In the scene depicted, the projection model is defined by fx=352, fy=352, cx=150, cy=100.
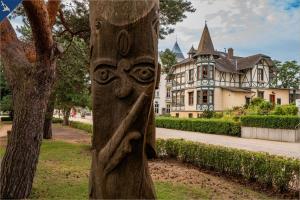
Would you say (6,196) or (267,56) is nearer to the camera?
(6,196)

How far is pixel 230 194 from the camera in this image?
897 cm

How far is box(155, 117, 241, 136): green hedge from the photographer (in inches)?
1110

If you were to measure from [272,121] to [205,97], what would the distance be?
800 inches

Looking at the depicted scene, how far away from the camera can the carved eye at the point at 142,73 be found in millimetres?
3428

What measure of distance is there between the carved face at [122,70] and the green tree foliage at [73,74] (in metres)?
12.6

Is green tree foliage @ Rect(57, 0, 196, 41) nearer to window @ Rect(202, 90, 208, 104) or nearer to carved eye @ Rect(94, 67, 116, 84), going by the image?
carved eye @ Rect(94, 67, 116, 84)

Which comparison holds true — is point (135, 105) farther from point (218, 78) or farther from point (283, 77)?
point (283, 77)

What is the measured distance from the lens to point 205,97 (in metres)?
45.1

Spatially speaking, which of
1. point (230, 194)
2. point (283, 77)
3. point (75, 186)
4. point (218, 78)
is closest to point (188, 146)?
point (230, 194)

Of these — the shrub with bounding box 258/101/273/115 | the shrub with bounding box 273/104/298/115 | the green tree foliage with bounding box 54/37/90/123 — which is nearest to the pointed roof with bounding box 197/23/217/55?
the shrub with bounding box 258/101/273/115

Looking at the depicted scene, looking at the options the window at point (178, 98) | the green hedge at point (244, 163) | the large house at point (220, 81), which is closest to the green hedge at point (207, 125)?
the large house at point (220, 81)

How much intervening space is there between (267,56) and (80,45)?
35894mm

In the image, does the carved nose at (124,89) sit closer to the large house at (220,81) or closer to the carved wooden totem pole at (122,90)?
the carved wooden totem pole at (122,90)

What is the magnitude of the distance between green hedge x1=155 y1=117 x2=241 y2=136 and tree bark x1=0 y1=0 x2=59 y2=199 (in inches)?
894
